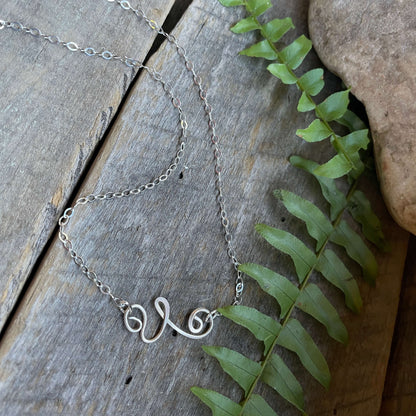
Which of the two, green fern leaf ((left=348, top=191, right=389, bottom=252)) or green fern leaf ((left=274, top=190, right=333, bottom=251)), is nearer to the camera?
green fern leaf ((left=274, top=190, right=333, bottom=251))

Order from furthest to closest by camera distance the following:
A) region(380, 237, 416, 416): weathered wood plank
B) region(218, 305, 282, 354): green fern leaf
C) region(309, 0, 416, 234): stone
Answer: region(380, 237, 416, 416): weathered wood plank < region(309, 0, 416, 234): stone < region(218, 305, 282, 354): green fern leaf

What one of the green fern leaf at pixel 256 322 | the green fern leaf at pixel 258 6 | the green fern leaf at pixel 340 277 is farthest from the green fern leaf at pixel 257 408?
the green fern leaf at pixel 258 6

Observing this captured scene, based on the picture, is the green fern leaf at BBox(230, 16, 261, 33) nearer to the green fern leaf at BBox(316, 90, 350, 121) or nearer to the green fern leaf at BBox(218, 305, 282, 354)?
the green fern leaf at BBox(316, 90, 350, 121)

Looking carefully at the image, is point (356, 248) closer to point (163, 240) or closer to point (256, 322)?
point (256, 322)

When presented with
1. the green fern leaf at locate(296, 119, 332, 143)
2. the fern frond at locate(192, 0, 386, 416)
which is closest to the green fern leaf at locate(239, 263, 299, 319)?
the fern frond at locate(192, 0, 386, 416)

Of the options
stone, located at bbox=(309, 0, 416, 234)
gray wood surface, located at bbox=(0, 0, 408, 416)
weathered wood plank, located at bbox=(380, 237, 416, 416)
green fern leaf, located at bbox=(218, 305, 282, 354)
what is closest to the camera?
gray wood surface, located at bbox=(0, 0, 408, 416)

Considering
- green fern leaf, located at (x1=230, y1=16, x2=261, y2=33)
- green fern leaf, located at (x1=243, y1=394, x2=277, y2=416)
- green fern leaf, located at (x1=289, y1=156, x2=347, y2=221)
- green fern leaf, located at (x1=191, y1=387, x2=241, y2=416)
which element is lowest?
green fern leaf, located at (x1=191, y1=387, x2=241, y2=416)

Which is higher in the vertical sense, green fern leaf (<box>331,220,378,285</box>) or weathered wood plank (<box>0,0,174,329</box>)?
green fern leaf (<box>331,220,378,285</box>)
